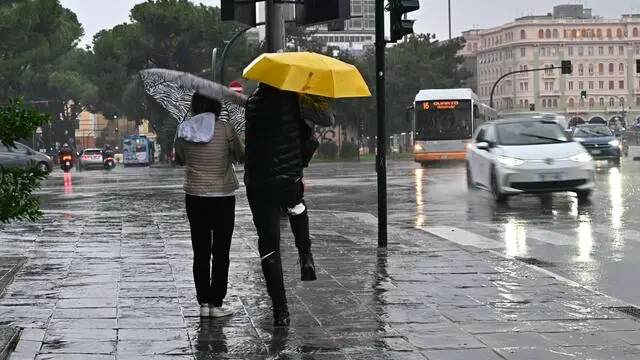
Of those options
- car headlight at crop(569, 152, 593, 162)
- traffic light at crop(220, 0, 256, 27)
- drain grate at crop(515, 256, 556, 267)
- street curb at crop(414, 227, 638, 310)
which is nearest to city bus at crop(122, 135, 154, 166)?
car headlight at crop(569, 152, 593, 162)

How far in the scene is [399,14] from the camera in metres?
12.0

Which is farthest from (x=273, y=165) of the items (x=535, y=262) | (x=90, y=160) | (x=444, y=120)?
(x=90, y=160)

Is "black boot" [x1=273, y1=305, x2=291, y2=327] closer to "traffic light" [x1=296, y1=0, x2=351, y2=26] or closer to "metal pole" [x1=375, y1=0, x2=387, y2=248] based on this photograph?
"metal pole" [x1=375, y1=0, x2=387, y2=248]

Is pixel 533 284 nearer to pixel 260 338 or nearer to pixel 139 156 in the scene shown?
pixel 260 338

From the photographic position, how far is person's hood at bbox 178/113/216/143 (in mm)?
7488

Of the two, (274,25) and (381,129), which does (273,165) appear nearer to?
(381,129)

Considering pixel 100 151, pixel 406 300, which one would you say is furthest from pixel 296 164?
pixel 100 151

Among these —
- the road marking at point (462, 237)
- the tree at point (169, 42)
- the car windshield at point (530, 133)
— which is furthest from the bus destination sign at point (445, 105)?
the tree at point (169, 42)

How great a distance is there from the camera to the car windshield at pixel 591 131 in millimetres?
40750

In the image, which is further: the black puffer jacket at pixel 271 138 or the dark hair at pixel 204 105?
the dark hair at pixel 204 105

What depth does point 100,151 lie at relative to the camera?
7338cm

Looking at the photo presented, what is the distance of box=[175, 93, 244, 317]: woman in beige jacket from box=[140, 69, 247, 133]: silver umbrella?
10 centimetres

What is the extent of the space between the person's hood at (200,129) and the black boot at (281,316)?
128 centimetres

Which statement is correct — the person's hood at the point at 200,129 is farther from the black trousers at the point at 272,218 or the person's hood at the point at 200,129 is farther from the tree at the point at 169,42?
the tree at the point at 169,42
